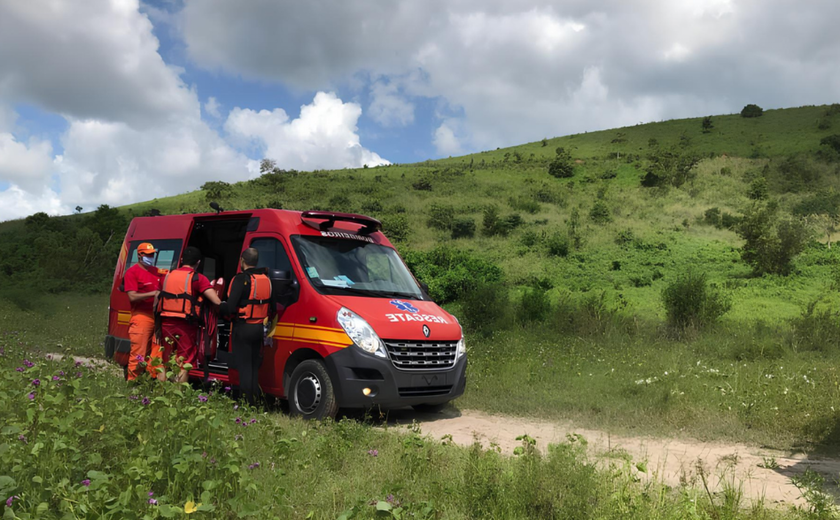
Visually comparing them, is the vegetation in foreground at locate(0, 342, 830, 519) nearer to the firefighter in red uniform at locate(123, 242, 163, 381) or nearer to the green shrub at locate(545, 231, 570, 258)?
the firefighter in red uniform at locate(123, 242, 163, 381)

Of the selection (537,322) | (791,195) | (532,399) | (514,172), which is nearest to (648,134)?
(514,172)

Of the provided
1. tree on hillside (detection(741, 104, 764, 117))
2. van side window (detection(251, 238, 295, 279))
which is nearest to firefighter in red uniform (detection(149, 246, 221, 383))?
van side window (detection(251, 238, 295, 279))

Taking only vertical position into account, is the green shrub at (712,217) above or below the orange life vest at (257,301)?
above

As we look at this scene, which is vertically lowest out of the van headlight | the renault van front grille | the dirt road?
the dirt road

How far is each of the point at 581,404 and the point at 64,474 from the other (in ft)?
21.0

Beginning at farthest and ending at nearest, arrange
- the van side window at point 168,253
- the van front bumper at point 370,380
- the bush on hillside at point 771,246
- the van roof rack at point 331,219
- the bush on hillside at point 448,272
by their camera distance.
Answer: the bush on hillside at point 771,246
the bush on hillside at point 448,272
the van side window at point 168,253
the van roof rack at point 331,219
the van front bumper at point 370,380

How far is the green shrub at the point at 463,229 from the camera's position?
43344 millimetres

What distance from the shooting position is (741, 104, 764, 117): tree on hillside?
275 feet

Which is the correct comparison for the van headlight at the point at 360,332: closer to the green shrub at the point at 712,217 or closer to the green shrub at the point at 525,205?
the green shrub at the point at 712,217

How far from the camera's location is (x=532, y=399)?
28.0 feet

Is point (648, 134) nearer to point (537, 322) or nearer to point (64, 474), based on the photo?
point (537, 322)

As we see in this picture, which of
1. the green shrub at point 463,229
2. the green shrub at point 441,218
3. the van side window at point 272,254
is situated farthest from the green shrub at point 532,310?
the green shrub at point 441,218

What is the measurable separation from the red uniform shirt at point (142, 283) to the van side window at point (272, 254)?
1.22 metres

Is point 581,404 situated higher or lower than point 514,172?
lower
